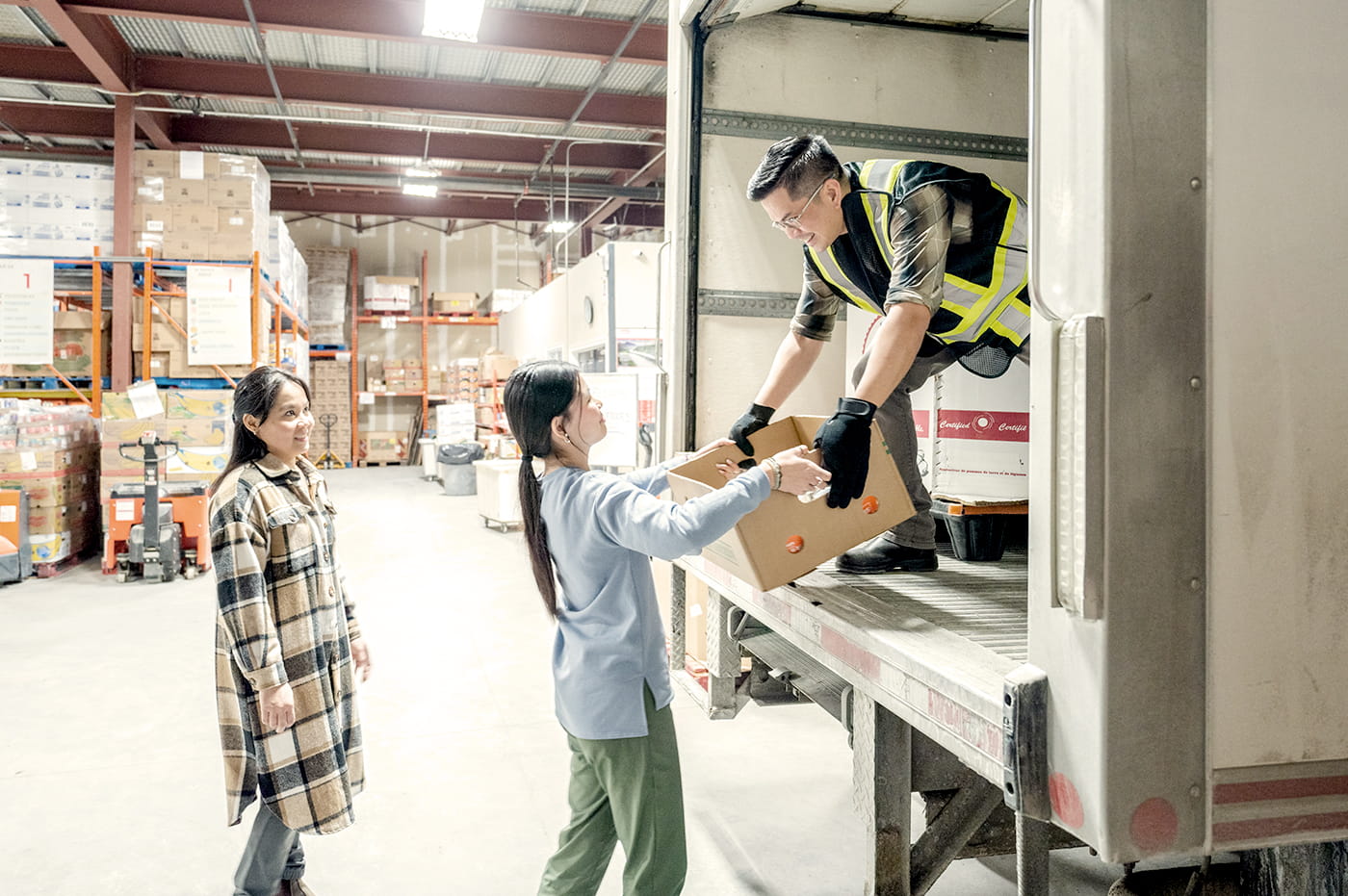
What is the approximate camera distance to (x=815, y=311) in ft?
9.70

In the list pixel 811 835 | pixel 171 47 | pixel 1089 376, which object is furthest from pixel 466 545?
pixel 1089 376

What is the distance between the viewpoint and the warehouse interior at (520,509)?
186 centimetres

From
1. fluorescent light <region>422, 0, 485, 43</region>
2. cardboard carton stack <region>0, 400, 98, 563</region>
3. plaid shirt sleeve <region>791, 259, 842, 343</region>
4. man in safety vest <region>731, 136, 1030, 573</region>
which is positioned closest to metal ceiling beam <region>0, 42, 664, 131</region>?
fluorescent light <region>422, 0, 485, 43</region>

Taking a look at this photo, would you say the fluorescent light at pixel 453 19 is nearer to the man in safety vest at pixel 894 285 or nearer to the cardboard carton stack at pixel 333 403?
the man in safety vest at pixel 894 285

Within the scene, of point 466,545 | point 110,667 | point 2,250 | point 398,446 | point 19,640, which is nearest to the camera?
point 110,667

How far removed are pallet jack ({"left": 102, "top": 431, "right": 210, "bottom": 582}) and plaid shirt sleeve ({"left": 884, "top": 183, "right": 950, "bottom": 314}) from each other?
7655 millimetres

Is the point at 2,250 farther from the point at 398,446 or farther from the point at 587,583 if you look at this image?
the point at 398,446

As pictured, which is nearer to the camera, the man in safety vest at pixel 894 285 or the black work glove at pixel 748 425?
the man in safety vest at pixel 894 285

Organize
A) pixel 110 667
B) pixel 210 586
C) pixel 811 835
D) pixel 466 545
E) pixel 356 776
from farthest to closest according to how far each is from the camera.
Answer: pixel 466 545, pixel 210 586, pixel 110 667, pixel 811 835, pixel 356 776

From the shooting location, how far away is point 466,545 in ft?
33.0

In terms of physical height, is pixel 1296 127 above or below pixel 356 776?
above

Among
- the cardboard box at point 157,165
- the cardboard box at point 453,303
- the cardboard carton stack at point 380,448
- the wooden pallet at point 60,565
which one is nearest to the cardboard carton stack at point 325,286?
the cardboard box at point 453,303

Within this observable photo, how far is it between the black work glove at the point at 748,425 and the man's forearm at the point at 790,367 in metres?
0.08

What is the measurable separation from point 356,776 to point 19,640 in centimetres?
495
